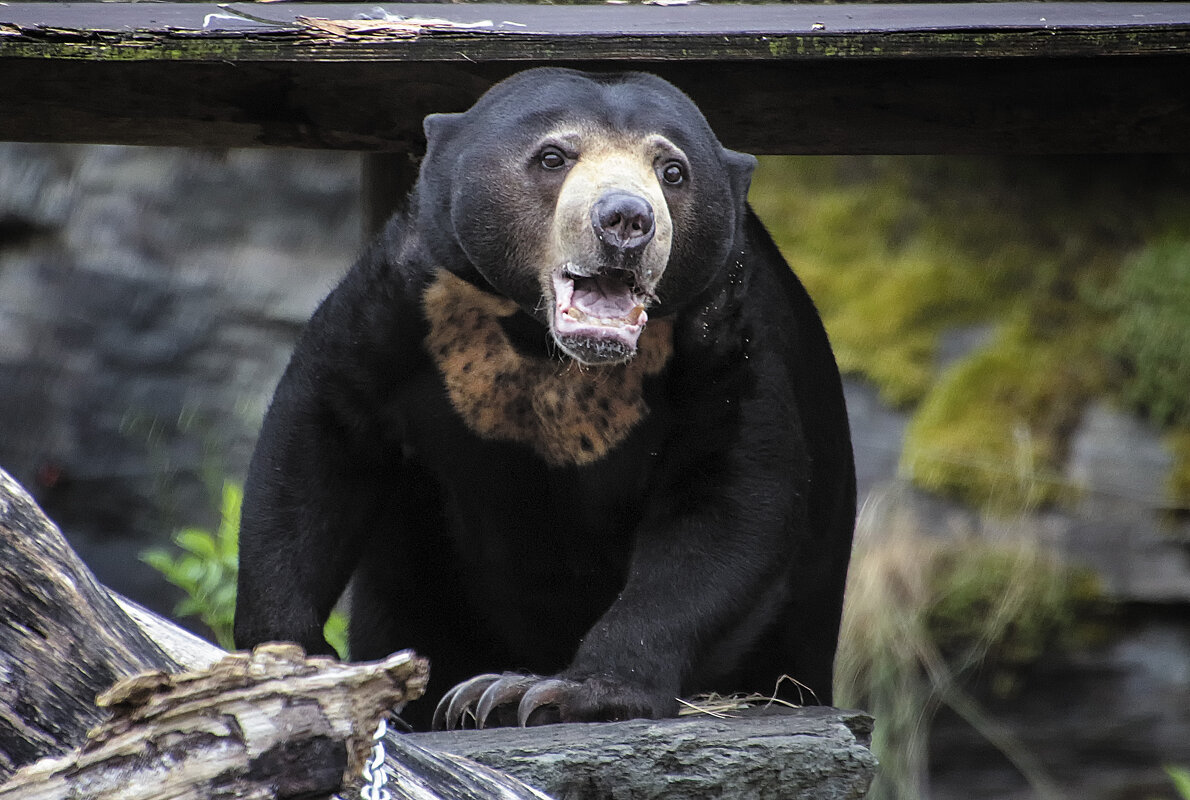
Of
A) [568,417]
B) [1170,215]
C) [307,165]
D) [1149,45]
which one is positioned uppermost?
[307,165]

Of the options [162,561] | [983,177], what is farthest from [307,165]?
[983,177]

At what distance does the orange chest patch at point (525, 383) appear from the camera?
12.0ft

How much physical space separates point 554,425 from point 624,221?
0.79 meters

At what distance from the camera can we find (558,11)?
12.6 ft

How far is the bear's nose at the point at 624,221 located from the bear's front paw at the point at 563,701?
0.91 meters

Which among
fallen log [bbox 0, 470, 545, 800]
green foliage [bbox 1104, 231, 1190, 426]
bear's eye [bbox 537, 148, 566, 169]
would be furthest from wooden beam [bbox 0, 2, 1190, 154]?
green foliage [bbox 1104, 231, 1190, 426]

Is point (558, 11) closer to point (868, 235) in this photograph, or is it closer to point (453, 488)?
point (453, 488)

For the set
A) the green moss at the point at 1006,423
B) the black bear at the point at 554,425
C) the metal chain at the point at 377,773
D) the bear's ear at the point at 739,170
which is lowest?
the metal chain at the point at 377,773

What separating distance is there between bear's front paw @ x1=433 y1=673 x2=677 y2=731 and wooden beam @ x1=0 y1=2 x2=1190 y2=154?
4.61 feet

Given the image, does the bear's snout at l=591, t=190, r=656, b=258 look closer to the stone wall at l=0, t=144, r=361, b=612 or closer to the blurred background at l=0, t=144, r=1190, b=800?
the blurred background at l=0, t=144, r=1190, b=800

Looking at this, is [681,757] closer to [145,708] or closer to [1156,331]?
[145,708]

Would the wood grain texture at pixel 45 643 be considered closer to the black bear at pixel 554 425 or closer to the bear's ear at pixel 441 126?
the black bear at pixel 554 425

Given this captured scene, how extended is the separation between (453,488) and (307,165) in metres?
4.30

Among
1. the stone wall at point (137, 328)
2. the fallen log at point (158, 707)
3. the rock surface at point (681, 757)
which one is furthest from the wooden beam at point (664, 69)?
the stone wall at point (137, 328)
